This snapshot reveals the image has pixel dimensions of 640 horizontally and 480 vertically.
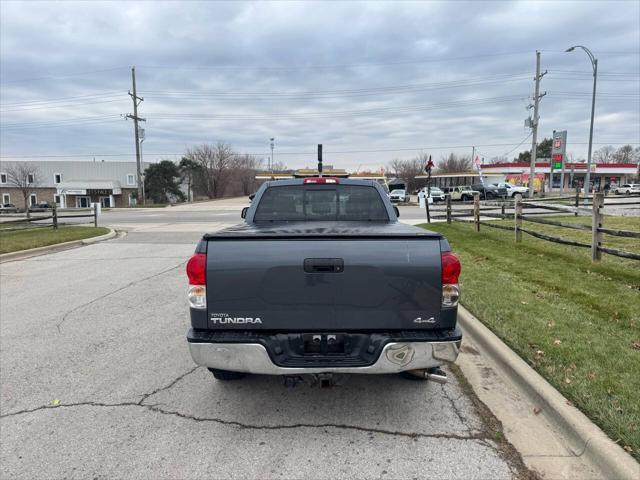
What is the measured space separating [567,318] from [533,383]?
1.96 meters

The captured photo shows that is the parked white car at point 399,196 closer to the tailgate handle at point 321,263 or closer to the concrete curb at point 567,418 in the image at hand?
the concrete curb at point 567,418

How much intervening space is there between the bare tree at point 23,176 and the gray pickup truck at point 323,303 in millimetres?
76408

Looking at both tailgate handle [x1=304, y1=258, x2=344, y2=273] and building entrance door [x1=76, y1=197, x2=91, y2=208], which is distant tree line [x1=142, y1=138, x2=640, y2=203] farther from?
tailgate handle [x1=304, y1=258, x2=344, y2=273]

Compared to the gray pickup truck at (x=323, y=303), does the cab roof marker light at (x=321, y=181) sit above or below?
above

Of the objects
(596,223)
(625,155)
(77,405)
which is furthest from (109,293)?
(625,155)

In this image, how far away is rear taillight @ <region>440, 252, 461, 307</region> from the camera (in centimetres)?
291

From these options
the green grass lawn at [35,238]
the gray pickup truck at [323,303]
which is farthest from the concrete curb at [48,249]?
the gray pickup truck at [323,303]

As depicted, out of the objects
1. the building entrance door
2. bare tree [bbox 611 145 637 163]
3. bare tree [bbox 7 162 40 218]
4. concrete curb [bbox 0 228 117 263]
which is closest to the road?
concrete curb [bbox 0 228 117 263]

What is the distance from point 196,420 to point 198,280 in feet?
3.88

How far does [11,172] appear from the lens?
66250mm

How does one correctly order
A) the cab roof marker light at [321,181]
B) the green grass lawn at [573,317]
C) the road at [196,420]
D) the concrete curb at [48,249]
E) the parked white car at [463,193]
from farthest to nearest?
the parked white car at [463,193] < the concrete curb at [48,249] < the cab roof marker light at [321,181] < the green grass lawn at [573,317] < the road at [196,420]

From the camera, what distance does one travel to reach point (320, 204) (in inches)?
196

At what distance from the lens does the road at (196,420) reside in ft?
9.02

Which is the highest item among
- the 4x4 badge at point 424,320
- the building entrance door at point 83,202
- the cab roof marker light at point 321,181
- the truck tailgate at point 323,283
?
the cab roof marker light at point 321,181
